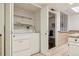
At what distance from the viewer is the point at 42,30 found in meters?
3.97

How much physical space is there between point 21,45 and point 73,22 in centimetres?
510

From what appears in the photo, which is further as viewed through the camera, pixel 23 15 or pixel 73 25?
pixel 73 25

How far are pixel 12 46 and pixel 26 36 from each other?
685 millimetres

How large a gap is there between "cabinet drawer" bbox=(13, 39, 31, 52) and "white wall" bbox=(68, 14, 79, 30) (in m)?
4.63

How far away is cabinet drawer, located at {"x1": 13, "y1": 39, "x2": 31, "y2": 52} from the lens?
2616 mm

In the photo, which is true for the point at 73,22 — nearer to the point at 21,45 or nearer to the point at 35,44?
the point at 35,44

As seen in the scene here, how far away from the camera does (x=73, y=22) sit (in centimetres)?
692

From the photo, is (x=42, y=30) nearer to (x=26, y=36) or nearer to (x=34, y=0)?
(x=26, y=36)

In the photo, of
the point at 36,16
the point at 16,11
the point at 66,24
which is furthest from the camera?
the point at 66,24

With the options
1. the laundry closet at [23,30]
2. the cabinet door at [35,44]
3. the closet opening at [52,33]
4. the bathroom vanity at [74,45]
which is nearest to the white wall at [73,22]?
the closet opening at [52,33]

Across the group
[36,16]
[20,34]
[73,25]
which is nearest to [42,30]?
[36,16]

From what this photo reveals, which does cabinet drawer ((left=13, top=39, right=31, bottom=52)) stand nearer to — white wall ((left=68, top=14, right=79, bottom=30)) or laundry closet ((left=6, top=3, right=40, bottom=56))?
laundry closet ((left=6, top=3, right=40, bottom=56))

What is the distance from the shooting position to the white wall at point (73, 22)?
685 centimetres

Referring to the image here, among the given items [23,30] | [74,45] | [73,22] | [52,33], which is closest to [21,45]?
[23,30]
